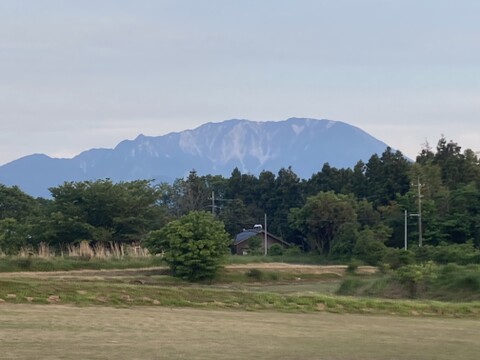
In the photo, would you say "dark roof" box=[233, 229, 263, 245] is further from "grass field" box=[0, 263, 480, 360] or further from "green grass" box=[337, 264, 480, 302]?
"grass field" box=[0, 263, 480, 360]

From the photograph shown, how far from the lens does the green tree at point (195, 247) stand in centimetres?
3538

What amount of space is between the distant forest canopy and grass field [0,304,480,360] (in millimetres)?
28913

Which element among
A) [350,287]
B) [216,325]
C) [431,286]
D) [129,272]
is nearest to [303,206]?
[129,272]

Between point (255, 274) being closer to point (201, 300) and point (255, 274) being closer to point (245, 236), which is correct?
point (201, 300)

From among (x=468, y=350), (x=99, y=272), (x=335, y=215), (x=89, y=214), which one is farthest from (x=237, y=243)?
(x=468, y=350)

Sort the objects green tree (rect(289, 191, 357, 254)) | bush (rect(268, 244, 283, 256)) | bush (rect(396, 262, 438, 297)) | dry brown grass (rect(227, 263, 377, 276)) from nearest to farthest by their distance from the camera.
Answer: bush (rect(396, 262, 438, 297)) → dry brown grass (rect(227, 263, 377, 276)) → green tree (rect(289, 191, 357, 254)) → bush (rect(268, 244, 283, 256))

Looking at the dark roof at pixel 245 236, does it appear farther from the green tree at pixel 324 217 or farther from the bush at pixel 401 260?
the bush at pixel 401 260

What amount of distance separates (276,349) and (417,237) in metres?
49.8

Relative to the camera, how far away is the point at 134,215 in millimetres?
52781

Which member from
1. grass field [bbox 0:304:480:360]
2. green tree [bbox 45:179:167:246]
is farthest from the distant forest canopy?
grass field [bbox 0:304:480:360]

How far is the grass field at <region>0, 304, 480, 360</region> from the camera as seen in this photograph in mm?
10977

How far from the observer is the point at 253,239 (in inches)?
2739

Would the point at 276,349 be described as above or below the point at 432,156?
below

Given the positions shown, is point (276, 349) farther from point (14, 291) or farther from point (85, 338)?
point (14, 291)
